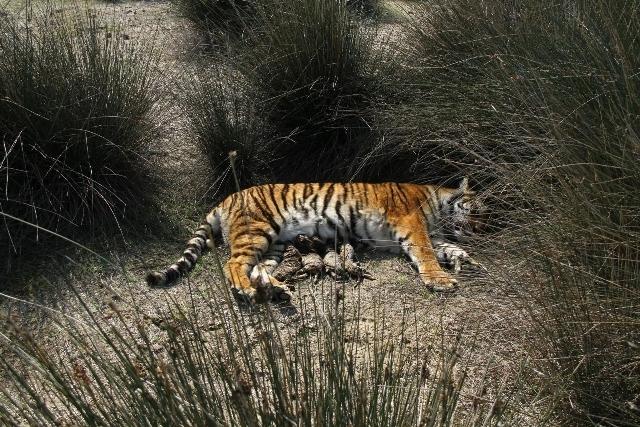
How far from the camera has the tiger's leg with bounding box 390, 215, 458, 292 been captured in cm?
452

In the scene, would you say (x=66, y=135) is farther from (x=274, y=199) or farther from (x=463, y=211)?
(x=463, y=211)

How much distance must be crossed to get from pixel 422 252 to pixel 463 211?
0.43m

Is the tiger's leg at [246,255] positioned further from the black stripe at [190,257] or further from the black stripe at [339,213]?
the black stripe at [339,213]

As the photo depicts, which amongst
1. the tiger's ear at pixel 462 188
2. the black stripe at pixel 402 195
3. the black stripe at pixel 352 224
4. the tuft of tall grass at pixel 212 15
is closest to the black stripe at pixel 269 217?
the black stripe at pixel 352 224

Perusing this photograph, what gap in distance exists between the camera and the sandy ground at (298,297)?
3301mm

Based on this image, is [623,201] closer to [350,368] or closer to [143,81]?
[350,368]

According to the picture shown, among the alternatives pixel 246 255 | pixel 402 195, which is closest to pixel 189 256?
pixel 246 255

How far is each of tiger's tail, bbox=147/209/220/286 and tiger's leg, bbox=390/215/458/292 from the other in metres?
1.37

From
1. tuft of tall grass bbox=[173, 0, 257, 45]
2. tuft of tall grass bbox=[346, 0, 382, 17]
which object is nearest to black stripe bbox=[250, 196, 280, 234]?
tuft of tall grass bbox=[173, 0, 257, 45]

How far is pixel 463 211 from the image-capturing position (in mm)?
4762

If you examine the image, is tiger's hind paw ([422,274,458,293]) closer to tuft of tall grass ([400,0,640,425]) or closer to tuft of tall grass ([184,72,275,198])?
tuft of tall grass ([400,0,640,425])

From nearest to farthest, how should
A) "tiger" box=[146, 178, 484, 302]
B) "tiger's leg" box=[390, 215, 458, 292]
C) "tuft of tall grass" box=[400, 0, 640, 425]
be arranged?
"tuft of tall grass" box=[400, 0, 640, 425] < "tiger's leg" box=[390, 215, 458, 292] < "tiger" box=[146, 178, 484, 302]

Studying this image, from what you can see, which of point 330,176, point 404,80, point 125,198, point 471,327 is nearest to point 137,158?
point 125,198

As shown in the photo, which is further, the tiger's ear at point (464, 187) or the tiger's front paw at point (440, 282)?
the tiger's ear at point (464, 187)
